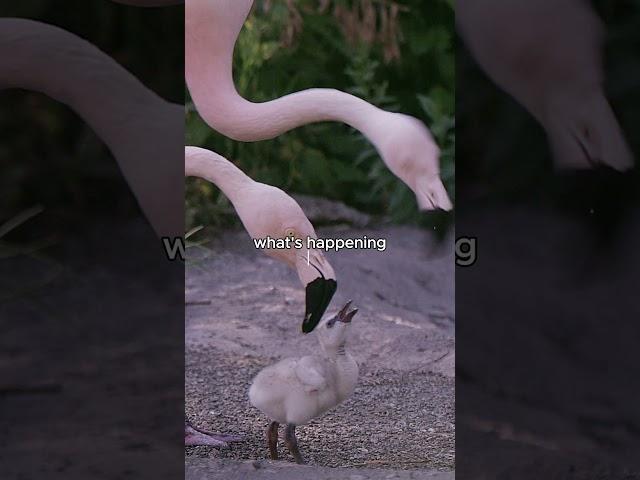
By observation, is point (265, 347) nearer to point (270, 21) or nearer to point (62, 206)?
point (62, 206)

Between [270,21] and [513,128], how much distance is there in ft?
2.80

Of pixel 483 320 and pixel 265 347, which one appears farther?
pixel 265 347

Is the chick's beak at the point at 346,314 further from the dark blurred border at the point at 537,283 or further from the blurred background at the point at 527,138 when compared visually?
the blurred background at the point at 527,138

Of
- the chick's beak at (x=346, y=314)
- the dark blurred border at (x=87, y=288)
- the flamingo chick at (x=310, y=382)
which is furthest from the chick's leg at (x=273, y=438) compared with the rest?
the chick's beak at (x=346, y=314)

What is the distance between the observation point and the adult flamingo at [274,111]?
3348mm

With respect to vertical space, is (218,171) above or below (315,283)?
above

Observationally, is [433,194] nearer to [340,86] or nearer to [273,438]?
[340,86]

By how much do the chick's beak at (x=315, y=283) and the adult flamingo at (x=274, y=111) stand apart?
0.37m

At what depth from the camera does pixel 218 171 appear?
11.2 ft

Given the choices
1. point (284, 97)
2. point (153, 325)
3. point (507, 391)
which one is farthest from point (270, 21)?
point (507, 391)

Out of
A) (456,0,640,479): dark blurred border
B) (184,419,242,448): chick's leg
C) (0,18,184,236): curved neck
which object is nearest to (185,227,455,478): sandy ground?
(184,419,242,448): chick's leg

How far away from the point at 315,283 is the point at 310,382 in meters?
0.31

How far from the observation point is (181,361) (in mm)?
3371

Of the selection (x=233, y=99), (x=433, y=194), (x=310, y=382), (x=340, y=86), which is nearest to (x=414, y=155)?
(x=433, y=194)
